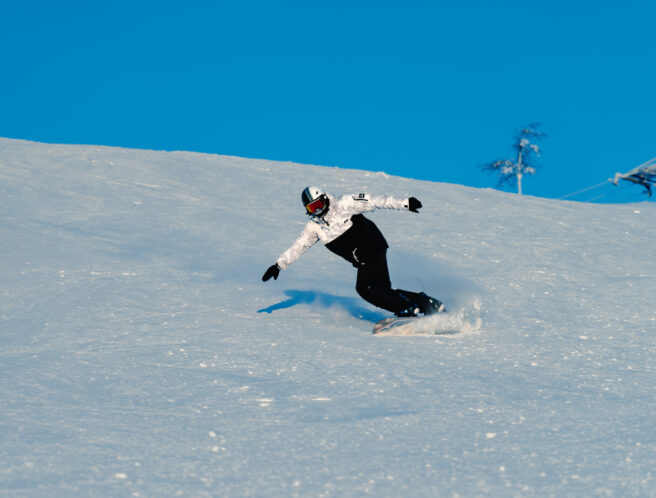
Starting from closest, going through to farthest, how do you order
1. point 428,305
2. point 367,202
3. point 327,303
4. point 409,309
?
point 367,202
point 409,309
point 428,305
point 327,303

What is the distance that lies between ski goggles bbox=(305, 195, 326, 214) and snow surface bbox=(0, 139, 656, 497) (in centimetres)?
116

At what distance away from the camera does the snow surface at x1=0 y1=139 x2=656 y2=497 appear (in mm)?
3457

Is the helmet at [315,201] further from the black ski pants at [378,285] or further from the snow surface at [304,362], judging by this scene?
the snow surface at [304,362]

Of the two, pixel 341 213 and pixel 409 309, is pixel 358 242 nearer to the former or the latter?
pixel 341 213

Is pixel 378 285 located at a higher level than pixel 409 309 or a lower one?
higher

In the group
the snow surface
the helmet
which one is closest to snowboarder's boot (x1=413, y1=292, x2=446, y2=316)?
the snow surface

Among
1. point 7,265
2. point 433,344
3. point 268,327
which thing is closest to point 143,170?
point 7,265

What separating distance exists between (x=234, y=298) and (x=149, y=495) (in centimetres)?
482

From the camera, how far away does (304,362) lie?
5.39 m

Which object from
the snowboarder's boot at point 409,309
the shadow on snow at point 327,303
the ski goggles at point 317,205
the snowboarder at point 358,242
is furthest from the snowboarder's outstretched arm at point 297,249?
the snowboarder's boot at point 409,309

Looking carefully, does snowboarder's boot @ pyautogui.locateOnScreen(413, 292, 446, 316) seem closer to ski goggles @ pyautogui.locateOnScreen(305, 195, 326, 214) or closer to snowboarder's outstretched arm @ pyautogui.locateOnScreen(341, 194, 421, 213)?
snowboarder's outstretched arm @ pyautogui.locateOnScreen(341, 194, 421, 213)

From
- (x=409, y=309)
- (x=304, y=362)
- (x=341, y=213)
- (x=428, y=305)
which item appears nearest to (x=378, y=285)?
(x=409, y=309)

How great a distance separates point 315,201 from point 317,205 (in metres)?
0.04

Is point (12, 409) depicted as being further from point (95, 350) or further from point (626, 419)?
point (626, 419)
